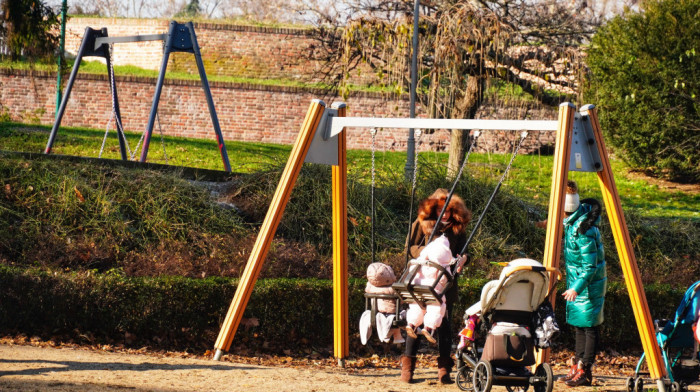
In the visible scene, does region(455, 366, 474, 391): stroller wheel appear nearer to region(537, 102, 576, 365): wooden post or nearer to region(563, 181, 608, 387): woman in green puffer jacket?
region(537, 102, 576, 365): wooden post

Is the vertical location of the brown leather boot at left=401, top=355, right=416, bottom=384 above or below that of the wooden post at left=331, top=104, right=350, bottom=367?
below

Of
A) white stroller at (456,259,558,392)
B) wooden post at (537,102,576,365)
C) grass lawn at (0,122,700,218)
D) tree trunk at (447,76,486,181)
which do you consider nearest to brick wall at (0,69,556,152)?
grass lawn at (0,122,700,218)

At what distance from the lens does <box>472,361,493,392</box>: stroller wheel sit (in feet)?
18.6

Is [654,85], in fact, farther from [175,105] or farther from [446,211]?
[175,105]

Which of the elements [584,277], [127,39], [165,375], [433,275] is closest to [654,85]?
[127,39]

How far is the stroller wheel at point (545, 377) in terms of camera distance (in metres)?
5.71

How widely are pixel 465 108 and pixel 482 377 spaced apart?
9954 millimetres

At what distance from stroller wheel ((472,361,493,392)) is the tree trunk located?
29.5 feet

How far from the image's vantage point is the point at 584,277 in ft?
21.6

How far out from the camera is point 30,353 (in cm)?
651

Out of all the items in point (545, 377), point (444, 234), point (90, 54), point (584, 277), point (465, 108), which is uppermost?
point (90, 54)

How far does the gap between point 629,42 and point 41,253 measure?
1475 centimetres

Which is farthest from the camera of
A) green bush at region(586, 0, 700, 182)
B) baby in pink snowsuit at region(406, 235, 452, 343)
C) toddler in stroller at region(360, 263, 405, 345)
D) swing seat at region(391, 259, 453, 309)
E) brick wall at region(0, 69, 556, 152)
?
brick wall at region(0, 69, 556, 152)

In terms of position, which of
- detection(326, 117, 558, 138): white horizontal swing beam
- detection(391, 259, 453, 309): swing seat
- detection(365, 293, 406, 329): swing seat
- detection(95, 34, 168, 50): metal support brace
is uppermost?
detection(95, 34, 168, 50): metal support brace
